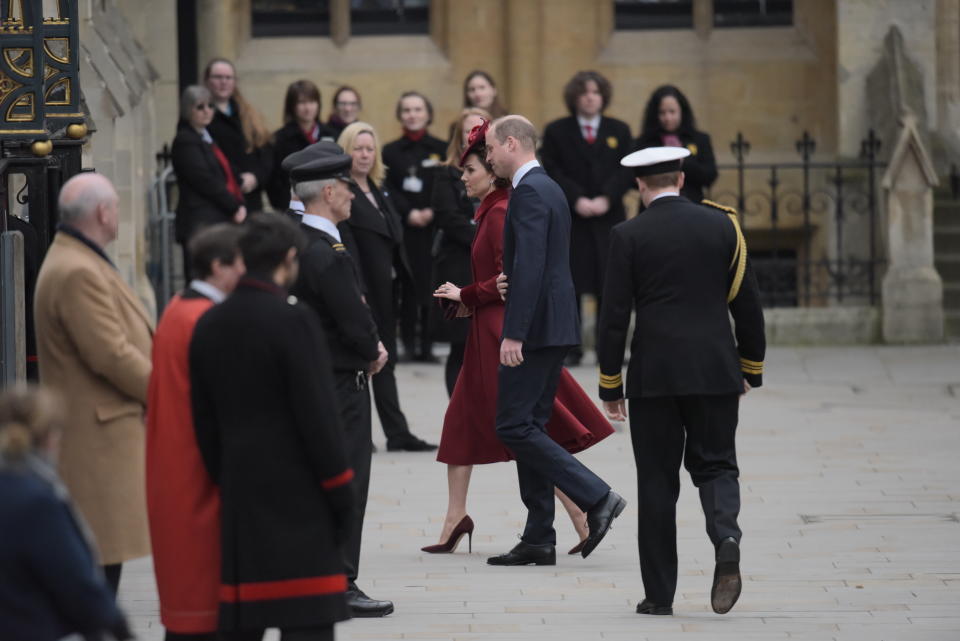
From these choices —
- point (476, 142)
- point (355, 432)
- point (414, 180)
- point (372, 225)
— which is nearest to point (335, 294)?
point (355, 432)

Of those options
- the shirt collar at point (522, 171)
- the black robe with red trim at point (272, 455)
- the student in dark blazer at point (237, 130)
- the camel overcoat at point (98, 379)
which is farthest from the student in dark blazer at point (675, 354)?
the student in dark blazer at point (237, 130)

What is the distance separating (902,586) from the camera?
25.8ft

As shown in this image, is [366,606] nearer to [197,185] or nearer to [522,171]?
[522,171]

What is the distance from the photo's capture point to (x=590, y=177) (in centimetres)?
1450

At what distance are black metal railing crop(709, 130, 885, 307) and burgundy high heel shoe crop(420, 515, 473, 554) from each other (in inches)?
316

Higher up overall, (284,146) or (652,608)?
(284,146)

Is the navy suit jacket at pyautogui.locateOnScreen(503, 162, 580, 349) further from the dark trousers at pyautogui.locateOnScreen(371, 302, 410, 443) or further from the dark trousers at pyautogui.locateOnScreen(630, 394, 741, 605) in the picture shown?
the dark trousers at pyautogui.locateOnScreen(371, 302, 410, 443)

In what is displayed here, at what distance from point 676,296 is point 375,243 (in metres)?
3.18

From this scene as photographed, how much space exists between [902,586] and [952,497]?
2119 mm

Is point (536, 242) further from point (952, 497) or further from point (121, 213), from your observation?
point (121, 213)

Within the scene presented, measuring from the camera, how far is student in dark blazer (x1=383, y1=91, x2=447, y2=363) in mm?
→ 14070

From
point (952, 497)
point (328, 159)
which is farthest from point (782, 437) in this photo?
point (328, 159)

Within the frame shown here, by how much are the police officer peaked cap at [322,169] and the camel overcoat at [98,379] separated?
40.5 inches

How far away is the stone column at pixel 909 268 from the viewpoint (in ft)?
52.5
